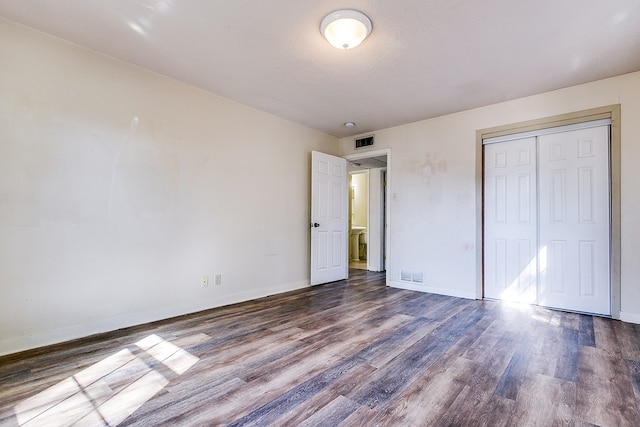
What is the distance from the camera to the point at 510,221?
3867 mm

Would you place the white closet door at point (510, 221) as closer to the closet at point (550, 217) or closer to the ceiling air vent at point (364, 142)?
the closet at point (550, 217)

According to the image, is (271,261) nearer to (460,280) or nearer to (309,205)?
(309,205)

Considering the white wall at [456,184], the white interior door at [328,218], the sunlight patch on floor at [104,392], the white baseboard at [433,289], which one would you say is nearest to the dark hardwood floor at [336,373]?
the sunlight patch on floor at [104,392]

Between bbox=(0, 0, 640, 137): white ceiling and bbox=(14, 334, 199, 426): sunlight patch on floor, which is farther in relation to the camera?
bbox=(0, 0, 640, 137): white ceiling

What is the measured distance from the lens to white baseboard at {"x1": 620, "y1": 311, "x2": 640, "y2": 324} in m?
3.02

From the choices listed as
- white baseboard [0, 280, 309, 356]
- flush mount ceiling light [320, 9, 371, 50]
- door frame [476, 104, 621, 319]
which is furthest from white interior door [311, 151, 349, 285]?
door frame [476, 104, 621, 319]

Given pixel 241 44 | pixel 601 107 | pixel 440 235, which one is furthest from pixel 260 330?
pixel 601 107

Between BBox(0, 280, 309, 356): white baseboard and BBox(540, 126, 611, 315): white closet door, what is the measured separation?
12.3 ft

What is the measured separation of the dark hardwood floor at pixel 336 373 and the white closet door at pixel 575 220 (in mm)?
349

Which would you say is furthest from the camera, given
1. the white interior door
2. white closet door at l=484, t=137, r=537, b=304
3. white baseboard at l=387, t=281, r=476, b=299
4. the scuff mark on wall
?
the white interior door

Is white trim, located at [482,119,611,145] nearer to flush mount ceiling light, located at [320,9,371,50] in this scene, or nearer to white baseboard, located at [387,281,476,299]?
white baseboard, located at [387,281,476,299]

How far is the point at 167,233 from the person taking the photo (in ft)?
10.4

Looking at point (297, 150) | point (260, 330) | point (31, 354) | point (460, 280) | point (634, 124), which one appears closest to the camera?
point (31, 354)

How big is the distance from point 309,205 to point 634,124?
393 centimetres
